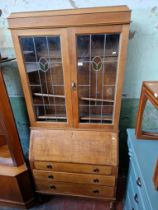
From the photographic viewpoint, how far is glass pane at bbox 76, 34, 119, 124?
1127 millimetres

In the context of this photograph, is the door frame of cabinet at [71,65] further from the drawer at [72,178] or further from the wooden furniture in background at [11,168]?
the drawer at [72,178]

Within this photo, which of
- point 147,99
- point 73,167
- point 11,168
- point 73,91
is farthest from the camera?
point 11,168

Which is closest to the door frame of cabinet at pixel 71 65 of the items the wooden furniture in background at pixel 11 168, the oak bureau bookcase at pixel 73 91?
the oak bureau bookcase at pixel 73 91

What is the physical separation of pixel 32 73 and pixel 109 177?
1095 mm

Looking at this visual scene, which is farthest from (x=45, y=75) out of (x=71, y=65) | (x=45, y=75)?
(x=71, y=65)

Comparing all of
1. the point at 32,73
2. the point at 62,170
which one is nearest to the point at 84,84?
the point at 32,73

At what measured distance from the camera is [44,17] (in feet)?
3.42

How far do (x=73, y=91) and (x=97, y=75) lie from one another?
0.23 meters

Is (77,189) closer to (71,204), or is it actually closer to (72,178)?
(72,178)

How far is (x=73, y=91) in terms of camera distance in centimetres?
125

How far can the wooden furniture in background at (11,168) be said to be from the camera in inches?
51.1

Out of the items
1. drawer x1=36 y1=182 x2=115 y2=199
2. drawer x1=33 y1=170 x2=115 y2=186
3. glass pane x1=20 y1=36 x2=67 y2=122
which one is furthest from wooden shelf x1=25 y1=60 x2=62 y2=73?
drawer x1=36 y1=182 x2=115 y2=199

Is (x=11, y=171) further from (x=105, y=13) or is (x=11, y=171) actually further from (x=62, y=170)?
(x=105, y=13)

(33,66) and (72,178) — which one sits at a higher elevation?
(33,66)
